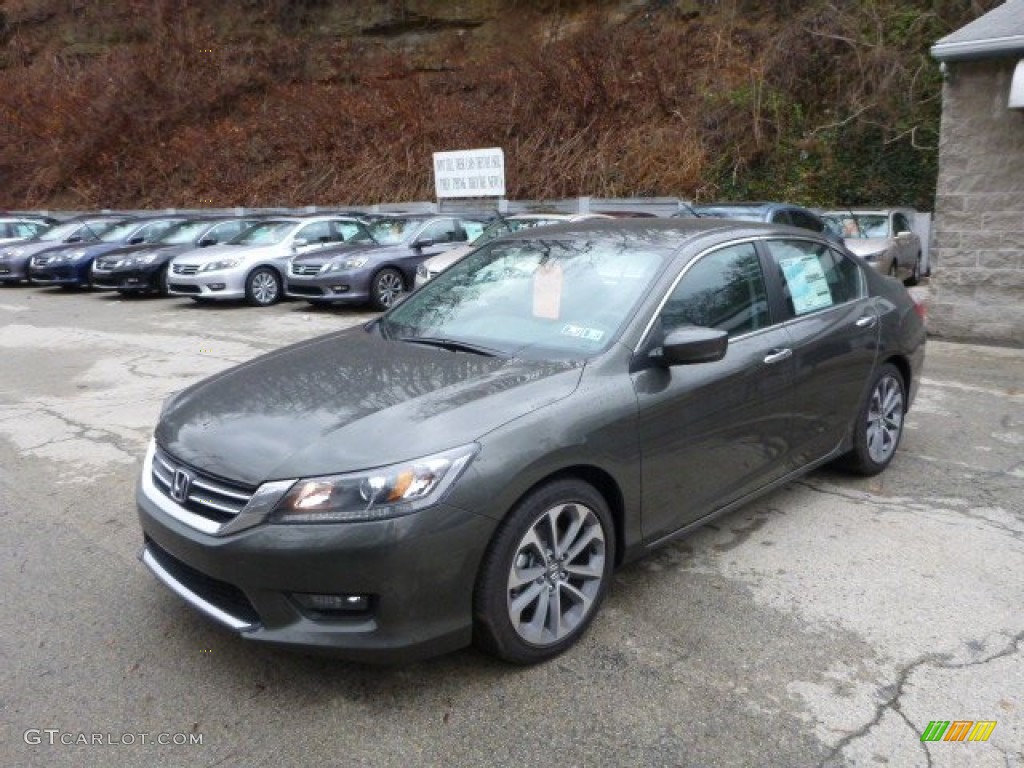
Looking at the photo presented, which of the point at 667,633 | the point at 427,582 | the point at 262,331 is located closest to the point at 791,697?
the point at 667,633

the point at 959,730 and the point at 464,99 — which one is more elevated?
the point at 464,99

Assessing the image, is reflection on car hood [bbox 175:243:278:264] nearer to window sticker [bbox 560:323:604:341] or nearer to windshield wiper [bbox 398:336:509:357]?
windshield wiper [bbox 398:336:509:357]

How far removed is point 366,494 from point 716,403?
1723 millimetres

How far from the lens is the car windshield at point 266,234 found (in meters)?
14.7

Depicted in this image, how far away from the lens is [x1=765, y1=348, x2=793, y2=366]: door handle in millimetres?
4086

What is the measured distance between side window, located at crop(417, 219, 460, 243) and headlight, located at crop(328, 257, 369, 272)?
147 centimetres

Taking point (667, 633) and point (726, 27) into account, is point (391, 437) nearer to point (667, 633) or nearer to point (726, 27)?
point (667, 633)

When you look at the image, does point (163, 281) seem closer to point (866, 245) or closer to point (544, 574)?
point (866, 245)

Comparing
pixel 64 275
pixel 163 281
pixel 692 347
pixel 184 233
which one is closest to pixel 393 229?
pixel 163 281

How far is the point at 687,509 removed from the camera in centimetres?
375

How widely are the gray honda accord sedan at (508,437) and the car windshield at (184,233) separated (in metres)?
13.8

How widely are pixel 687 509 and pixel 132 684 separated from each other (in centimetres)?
231

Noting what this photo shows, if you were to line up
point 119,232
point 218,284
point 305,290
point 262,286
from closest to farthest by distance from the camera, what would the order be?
1. point 305,290
2. point 218,284
3. point 262,286
4. point 119,232

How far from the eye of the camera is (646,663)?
3186mm
